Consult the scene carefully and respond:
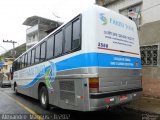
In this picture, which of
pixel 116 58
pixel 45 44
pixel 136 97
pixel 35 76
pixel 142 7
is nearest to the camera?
pixel 116 58

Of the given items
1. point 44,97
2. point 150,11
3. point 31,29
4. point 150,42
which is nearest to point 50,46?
point 44,97

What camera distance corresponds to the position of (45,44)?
10016 mm

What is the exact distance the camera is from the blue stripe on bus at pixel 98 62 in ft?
21.2

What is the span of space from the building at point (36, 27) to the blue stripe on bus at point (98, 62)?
1556 inches

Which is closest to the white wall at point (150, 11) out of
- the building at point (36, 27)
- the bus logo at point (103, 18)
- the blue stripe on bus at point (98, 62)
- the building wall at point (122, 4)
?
the building wall at point (122, 4)

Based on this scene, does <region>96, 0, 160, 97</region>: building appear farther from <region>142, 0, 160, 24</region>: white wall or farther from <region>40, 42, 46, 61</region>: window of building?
<region>40, 42, 46, 61</region>: window of building

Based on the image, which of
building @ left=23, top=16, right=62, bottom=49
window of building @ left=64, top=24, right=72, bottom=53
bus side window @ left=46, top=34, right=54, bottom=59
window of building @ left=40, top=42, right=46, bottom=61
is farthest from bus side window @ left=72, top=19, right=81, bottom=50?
building @ left=23, top=16, right=62, bottom=49

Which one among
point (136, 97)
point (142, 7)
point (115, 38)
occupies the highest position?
point (142, 7)

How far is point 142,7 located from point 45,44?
6.11 meters

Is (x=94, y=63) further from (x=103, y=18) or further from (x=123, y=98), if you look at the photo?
(x=123, y=98)

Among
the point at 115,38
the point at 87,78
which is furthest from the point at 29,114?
the point at 115,38

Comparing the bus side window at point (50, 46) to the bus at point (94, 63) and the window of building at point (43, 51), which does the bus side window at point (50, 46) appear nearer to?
the bus at point (94, 63)

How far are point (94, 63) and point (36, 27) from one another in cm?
4339

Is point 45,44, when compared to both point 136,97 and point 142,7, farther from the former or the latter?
point 142,7
